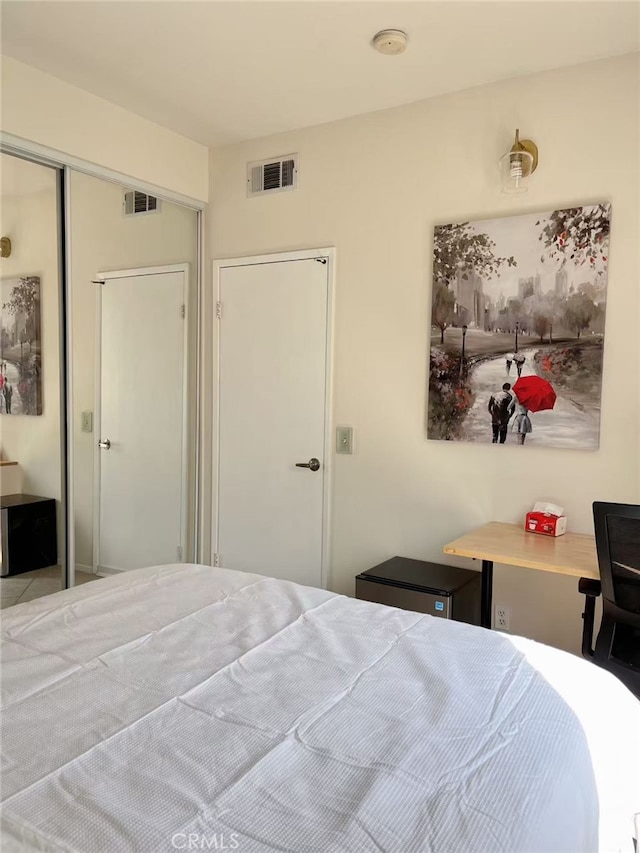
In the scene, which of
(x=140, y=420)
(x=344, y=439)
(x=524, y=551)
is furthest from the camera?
(x=140, y=420)

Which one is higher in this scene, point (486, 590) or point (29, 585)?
point (486, 590)

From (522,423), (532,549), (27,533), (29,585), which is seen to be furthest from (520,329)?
(29,585)

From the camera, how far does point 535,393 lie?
9.82 ft

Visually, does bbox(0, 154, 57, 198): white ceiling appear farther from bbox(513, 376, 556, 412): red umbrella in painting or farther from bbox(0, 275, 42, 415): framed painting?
bbox(513, 376, 556, 412): red umbrella in painting

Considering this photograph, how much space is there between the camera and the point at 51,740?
1.20 metres

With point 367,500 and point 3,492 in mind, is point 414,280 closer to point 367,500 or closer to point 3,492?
point 367,500

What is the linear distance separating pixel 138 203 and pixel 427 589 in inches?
104

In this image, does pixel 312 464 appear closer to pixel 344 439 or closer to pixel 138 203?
pixel 344 439

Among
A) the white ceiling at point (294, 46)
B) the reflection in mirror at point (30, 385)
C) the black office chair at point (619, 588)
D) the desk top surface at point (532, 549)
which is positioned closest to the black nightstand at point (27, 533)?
the reflection in mirror at point (30, 385)

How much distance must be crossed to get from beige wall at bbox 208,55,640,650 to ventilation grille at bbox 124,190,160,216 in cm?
44

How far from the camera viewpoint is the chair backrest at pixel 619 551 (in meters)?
2.16

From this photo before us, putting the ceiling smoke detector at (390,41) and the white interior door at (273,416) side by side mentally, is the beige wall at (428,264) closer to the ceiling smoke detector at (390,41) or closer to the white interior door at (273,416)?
the white interior door at (273,416)

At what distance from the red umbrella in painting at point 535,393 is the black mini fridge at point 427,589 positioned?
0.87m

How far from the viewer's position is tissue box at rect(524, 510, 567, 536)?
2.84m
